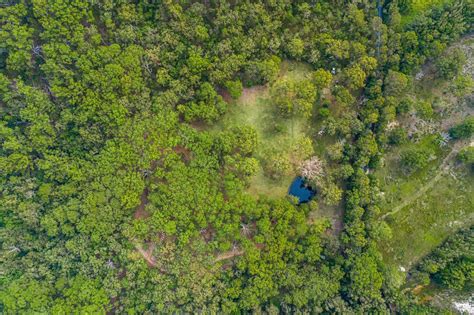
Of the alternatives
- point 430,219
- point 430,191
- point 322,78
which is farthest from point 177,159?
point 430,219

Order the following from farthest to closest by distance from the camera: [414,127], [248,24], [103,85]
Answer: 1. [414,127]
2. [248,24]
3. [103,85]

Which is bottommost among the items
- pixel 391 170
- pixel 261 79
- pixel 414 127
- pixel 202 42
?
pixel 391 170

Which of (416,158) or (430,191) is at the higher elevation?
(416,158)

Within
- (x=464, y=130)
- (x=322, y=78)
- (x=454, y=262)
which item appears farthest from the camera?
(x=464, y=130)

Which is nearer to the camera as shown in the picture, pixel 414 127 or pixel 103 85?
pixel 103 85

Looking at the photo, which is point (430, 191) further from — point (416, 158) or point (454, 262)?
point (454, 262)

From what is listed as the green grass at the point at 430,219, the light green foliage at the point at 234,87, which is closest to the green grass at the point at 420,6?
the green grass at the point at 430,219

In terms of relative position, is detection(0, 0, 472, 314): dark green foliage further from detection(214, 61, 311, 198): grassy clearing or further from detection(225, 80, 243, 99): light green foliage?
detection(214, 61, 311, 198): grassy clearing

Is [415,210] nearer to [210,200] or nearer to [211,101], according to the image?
[210,200]

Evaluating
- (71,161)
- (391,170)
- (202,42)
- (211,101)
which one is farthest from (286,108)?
(71,161)
